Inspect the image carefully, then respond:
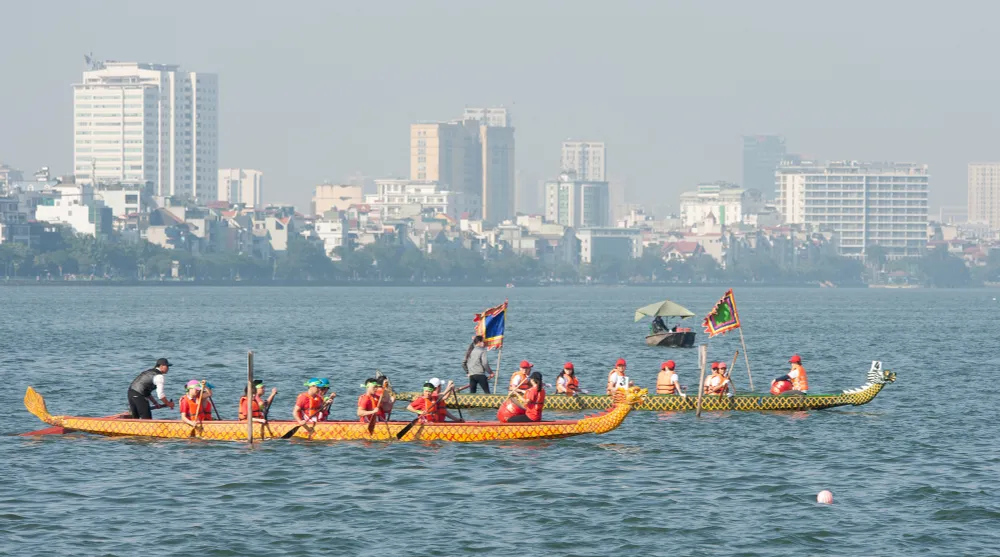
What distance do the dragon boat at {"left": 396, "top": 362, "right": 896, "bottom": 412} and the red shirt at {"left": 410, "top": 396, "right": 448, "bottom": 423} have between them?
22.2 feet

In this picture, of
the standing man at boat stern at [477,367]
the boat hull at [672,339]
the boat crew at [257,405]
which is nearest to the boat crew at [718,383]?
the standing man at boat stern at [477,367]

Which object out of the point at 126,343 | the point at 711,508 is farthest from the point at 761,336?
the point at 711,508

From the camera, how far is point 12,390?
5184 cm

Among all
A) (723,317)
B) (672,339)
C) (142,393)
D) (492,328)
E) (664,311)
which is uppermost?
(723,317)

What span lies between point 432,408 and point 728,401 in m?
10.9

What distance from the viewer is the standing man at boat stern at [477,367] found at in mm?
45375

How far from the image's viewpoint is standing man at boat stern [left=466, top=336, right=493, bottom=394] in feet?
149

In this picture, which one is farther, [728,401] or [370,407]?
[728,401]

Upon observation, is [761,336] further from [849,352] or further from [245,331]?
[245,331]

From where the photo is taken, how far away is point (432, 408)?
36.2m

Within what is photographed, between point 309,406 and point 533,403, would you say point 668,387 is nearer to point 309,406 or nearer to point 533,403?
point 533,403

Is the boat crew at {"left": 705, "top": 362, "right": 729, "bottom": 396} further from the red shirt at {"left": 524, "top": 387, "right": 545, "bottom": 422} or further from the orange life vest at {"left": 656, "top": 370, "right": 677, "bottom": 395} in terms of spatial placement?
the red shirt at {"left": 524, "top": 387, "right": 545, "bottom": 422}

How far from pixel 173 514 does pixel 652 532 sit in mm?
8605

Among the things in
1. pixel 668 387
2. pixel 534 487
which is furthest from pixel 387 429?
pixel 668 387
